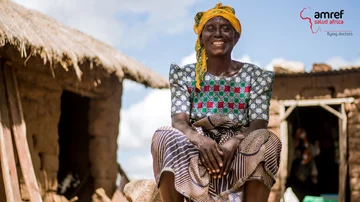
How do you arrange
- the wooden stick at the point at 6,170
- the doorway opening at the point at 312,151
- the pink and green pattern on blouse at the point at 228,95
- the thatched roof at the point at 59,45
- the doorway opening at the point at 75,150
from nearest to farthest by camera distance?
the pink and green pattern on blouse at the point at 228,95
the wooden stick at the point at 6,170
the thatched roof at the point at 59,45
the doorway opening at the point at 75,150
the doorway opening at the point at 312,151

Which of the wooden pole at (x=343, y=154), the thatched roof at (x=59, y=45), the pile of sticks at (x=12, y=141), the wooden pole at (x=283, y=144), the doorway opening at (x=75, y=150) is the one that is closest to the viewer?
the pile of sticks at (x=12, y=141)

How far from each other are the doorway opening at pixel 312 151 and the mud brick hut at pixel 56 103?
117 inches

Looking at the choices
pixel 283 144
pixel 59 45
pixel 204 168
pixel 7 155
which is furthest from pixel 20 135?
pixel 283 144

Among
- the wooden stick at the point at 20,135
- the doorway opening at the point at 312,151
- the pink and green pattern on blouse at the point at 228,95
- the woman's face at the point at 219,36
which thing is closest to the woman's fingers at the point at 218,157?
the pink and green pattern on blouse at the point at 228,95

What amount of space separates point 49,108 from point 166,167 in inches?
208

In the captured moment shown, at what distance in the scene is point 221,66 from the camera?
138 inches

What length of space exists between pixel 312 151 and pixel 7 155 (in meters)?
6.38

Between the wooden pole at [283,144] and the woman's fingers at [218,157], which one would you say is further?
the wooden pole at [283,144]

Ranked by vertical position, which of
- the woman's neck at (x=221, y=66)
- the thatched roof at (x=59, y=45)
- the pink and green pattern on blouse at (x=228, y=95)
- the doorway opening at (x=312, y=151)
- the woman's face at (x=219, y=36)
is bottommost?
the doorway opening at (x=312, y=151)

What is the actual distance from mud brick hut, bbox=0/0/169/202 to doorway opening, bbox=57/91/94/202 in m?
0.02

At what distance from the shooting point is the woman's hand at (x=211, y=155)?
303cm

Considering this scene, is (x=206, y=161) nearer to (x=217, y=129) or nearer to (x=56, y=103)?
(x=217, y=129)

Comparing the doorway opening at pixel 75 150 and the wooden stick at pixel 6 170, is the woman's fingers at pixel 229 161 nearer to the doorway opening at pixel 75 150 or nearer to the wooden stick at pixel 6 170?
the wooden stick at pixel 6 170

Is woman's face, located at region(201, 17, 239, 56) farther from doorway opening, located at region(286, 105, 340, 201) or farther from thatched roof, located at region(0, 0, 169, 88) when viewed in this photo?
doorway opening, located at region(286, 105, 340, 201)
